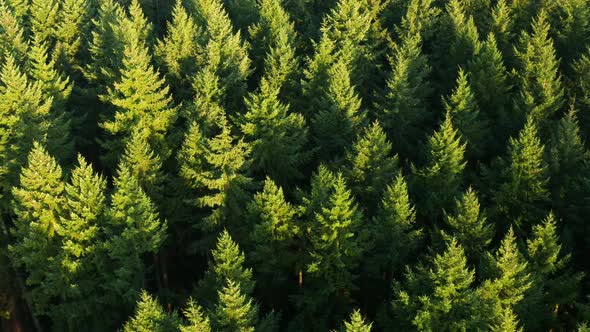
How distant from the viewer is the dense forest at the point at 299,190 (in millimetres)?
29719

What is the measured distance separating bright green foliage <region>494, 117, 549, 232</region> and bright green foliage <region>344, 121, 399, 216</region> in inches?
261

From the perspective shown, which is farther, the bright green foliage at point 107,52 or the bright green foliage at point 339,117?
the bright green foliage at point 107,52

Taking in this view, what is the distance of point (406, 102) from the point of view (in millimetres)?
40969

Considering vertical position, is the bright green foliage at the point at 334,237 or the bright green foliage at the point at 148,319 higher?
the bright green foliage at the point at 334,237

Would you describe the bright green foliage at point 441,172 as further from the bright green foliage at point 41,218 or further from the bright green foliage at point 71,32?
the bright green foliage at point 71,32

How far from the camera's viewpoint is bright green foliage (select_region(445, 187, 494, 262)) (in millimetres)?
29969

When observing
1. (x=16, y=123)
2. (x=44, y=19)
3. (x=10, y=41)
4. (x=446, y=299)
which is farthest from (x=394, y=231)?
(x=44, y=19)

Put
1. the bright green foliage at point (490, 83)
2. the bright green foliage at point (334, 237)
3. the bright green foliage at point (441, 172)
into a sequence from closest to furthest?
1. the bright green foliage at point (334, 237)
2. the bright green foliage at point (441, 172)
3. the bright green foliage at point (490, 83)

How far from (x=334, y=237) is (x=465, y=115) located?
1345 cm

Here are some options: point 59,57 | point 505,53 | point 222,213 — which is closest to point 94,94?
point 59,57

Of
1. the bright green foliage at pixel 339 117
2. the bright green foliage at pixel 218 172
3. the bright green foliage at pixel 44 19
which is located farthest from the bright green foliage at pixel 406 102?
the bright green foliage at pixel 44 19

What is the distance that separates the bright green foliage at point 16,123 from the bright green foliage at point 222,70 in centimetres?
999

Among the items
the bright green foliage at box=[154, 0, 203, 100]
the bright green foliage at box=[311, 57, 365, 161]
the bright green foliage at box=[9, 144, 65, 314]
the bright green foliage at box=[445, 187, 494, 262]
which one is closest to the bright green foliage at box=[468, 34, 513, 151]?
the bright green foliage at box=[311, 57, 365, 161]

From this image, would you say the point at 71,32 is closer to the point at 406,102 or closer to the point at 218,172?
the point at 218,172
